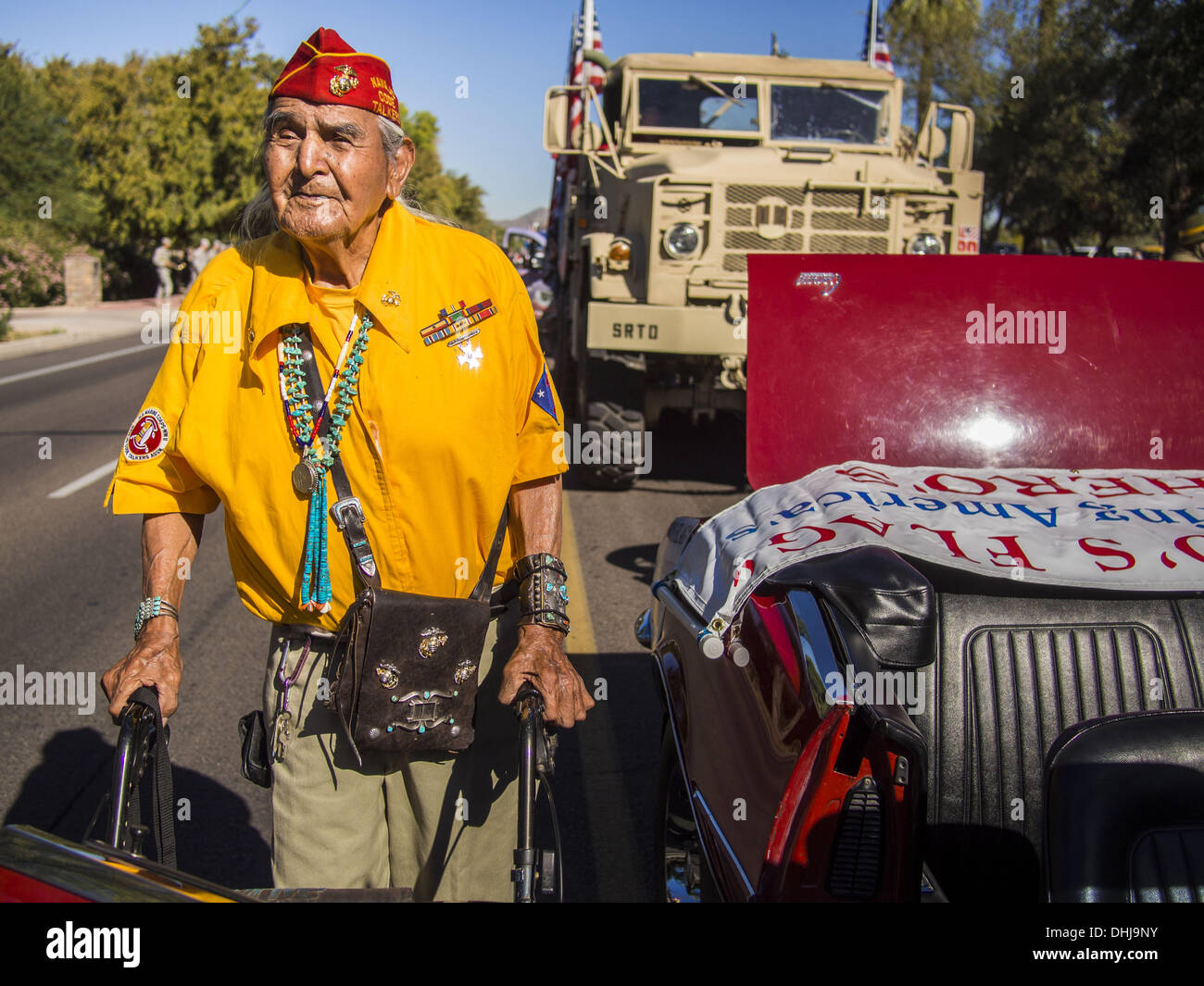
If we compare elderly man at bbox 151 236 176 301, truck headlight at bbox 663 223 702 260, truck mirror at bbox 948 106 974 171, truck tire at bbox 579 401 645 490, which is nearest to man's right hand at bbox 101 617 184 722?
truck tire at bbox 579 401 645 490

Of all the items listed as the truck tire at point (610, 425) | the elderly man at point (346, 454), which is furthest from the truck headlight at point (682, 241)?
the elderly man at point (346, 454)

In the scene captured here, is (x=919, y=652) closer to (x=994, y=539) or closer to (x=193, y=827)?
(x=994, y=539)

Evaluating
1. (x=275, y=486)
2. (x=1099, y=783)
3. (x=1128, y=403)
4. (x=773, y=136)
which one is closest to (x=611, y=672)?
(x=1128, y=403)

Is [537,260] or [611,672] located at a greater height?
[537,260]

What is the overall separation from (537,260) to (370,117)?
20.1 metres

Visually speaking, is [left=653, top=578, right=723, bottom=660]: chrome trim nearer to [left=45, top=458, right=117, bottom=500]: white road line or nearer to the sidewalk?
[left=45, top=458, right=117, bottom=500]: white road line

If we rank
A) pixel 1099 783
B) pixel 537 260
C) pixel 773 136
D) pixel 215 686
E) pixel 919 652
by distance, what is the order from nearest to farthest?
pixel 1099 783 → pixel 919 652 → pixel 215 686 → pixel 773 136 → pixel 537 260

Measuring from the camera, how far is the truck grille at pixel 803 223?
29.0 ft

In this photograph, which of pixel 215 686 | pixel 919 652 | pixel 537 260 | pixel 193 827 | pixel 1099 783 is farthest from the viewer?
pixel 537 260

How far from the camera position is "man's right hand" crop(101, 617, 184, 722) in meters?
2.16

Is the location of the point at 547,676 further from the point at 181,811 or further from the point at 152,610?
the point at 181,811

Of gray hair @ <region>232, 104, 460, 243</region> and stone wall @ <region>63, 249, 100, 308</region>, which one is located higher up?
stone wall @ <region>63, 249, 100, 308</region>

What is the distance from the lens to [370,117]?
2309 millimetres

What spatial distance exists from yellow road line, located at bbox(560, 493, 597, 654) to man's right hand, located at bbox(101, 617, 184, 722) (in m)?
2.30
